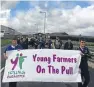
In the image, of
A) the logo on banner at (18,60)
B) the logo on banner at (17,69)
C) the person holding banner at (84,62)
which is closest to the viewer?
the logo on banner at (17,69)

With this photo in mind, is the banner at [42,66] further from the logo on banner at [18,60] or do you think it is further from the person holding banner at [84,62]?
the person holding banner at [84,62]

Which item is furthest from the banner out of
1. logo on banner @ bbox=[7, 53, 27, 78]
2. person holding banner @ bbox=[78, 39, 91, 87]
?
person holding banner @ bbox=[78, 39, 91, 87]

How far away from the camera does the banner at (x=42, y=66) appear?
432 inches

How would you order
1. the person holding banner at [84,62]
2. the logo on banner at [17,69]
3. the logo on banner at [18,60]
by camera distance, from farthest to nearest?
the person holding banner at [84,62]
the logo on banner at [18,60]
the logo on banner at [17,69]

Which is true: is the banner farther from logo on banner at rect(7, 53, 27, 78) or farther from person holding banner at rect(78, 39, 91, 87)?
person holding banner at rect(78, 39, 91, 87)

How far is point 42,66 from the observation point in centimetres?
1123

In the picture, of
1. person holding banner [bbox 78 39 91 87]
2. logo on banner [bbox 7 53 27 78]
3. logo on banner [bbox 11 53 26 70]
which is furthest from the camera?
person holding banner [bbox 78 39 91 87]

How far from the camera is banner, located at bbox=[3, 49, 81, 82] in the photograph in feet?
36.0

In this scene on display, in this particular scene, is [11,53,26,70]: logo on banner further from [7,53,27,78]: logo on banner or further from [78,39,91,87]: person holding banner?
[78,39,91,87]: person holding banner

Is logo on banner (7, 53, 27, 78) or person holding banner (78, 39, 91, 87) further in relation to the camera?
Answer: person holding banner (78, 39, 91, 87)

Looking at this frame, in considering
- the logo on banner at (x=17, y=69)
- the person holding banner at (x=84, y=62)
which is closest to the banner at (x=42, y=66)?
the logo on banner at (x=17, y=69)

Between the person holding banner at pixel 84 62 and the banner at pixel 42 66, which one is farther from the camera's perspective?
the person holding banner at pixel 84 62

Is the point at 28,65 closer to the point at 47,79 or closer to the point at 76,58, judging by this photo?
the point at 47,79

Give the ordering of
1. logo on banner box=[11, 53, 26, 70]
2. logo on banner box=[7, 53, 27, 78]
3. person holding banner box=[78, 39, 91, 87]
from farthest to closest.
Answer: person holding banner box=[78, 39, 91, 87] → logo on banner box=[11, 53, 26, 70] → logo on banner box=[7, 53, 27, 78]
